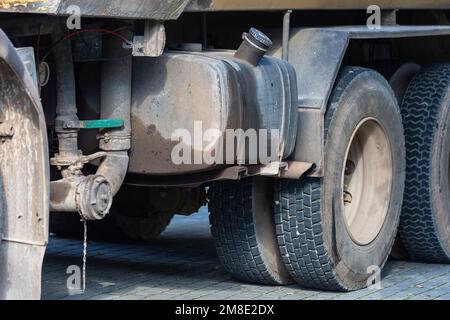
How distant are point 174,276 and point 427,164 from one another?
5.35 ft

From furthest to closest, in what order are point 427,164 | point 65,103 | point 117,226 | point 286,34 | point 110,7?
1. point 117,226
2. point 427,164
3. point 286,34
4. point 65,103
5. point 110,7

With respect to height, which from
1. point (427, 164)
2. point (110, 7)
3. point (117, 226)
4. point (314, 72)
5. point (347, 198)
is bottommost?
point (117, 226)

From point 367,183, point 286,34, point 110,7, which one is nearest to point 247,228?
point 367,183

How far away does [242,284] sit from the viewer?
7344mm

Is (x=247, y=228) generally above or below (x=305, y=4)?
below

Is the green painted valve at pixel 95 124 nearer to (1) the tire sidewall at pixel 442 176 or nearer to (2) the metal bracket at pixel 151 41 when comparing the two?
(2) the metal bracket at pixel 151 41

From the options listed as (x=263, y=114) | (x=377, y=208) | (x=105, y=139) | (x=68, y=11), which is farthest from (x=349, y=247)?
(x=68, y=11)

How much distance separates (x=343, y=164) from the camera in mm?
7031

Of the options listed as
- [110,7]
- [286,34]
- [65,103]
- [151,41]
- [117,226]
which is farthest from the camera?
[117,226]

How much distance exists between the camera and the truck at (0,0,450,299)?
5684mm

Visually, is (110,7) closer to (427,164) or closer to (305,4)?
(305,4)

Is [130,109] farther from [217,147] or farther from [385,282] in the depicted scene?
[385,282]

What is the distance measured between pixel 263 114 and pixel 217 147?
0.37 m

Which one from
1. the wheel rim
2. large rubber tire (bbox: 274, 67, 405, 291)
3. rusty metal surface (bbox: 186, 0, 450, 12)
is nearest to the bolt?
the wheel rim
